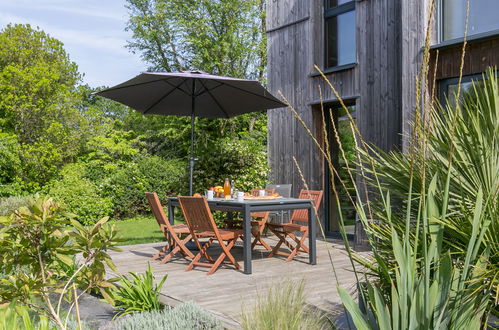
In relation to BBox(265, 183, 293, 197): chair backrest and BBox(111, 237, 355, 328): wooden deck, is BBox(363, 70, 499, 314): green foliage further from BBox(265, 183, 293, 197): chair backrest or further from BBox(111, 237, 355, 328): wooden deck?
BBox(265, 183, 293, 197): chair backrest

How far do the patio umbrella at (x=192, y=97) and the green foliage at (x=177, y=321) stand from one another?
164 inches

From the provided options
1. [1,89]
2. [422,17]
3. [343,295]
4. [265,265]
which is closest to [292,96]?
[422,17]

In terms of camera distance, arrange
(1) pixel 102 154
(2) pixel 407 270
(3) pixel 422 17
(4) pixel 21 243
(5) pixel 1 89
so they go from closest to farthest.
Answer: (2) pixel 407 270 < (4) pixel 21 243 < (3) pixel 422 17 < (5) pixel 1 89 < (1) pixel 102 154

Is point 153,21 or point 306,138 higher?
point 153,21

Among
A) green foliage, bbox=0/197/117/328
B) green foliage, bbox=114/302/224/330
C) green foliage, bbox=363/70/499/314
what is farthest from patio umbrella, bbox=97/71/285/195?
green foliage, bbox=363/70/499/314

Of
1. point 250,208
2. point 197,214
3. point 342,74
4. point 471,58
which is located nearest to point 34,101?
point 342,74

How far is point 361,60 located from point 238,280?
15.1 ft

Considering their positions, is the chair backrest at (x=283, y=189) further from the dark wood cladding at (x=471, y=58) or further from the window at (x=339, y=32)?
the dark wood cladding at (x=471, y=58)

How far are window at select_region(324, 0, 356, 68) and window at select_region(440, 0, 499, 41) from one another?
2069 mm

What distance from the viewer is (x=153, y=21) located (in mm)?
23547

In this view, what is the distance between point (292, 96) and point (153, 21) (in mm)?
15197

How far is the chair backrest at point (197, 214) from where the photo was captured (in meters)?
6.12

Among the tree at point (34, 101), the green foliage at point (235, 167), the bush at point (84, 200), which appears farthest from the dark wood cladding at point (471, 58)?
the tree at point (34, 101)

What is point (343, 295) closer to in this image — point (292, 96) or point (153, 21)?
point (292, 96)
